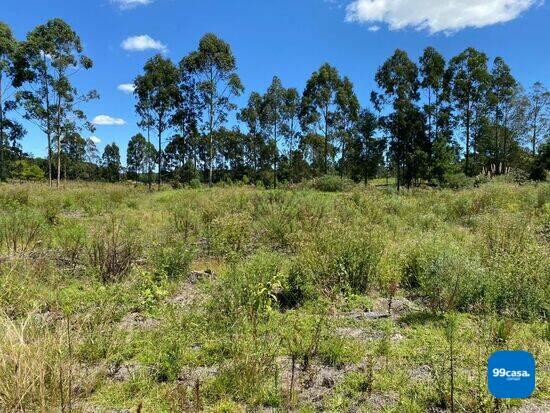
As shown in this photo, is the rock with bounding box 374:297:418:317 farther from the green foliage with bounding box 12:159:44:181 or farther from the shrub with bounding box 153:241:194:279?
the green foliage with bounding box 12:159:44:181

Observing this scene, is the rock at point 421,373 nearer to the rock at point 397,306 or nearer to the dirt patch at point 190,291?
the rock at point 397,306

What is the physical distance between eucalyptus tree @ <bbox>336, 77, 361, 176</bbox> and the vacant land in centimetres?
3527

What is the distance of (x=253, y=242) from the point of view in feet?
26.2

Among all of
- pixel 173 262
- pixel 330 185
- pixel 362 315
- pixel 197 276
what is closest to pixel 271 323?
pixel 362 315

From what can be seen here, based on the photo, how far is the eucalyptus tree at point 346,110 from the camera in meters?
40.6

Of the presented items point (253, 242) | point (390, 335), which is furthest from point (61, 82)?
point (390, 335)

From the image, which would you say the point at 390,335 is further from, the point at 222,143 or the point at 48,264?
the point at 222,143

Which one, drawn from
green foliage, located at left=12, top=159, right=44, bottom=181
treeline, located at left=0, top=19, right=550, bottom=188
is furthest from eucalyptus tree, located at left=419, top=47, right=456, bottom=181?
green foliage, located at left=12, top=159, right=44, bottom=181

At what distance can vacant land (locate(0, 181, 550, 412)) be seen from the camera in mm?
2867

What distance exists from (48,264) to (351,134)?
40.5 metres

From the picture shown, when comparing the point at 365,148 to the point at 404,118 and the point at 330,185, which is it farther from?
the point at 330,185
